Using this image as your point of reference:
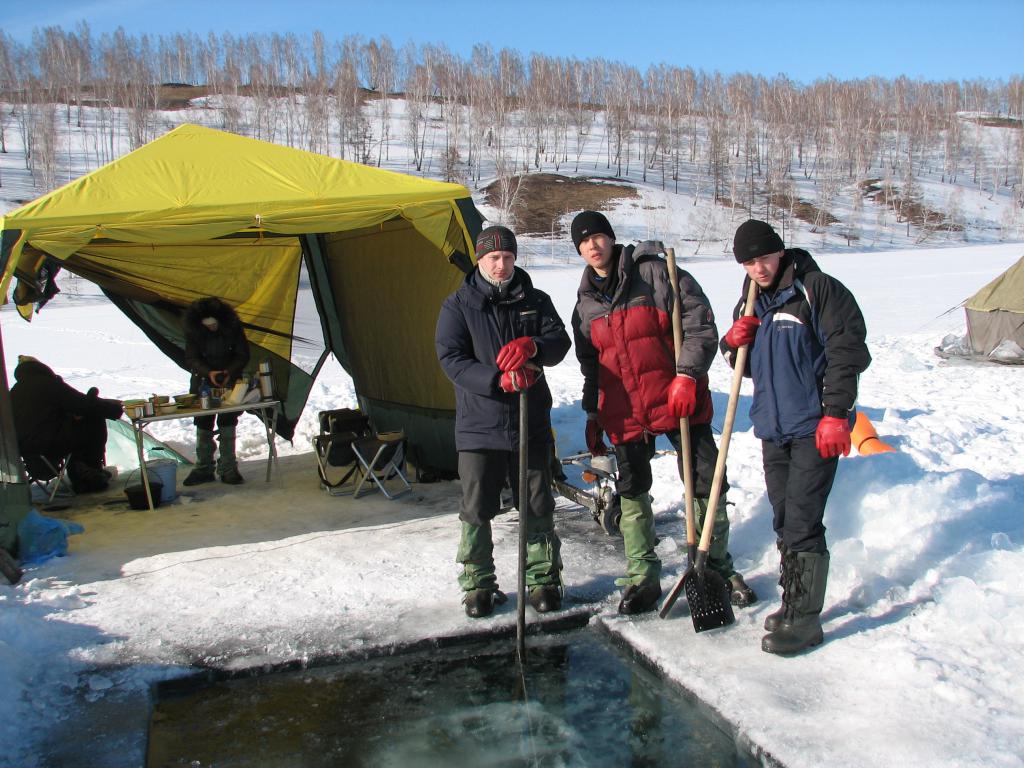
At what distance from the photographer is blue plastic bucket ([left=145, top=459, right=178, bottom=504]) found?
599 centimetres

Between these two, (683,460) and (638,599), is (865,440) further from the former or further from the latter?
(638,599)

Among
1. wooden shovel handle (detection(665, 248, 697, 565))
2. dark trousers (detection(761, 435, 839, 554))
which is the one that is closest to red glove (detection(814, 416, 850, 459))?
dark trousers (detection(761, 435, 839, 554))

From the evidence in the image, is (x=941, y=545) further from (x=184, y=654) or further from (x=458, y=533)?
(x=184, y=654)

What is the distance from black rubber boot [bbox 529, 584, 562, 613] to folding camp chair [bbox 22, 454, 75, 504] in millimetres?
4066

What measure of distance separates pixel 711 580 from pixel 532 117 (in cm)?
6571

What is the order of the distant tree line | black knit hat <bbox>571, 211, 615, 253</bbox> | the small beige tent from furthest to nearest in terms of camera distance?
the distant tree line → the small beige tent → black knit hat <bbox>571, 211, 615, 253</bbox>

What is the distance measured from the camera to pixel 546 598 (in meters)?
3.80

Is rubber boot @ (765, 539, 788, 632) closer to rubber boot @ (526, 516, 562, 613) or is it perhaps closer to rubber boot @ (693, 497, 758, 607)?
rubber boot @ (693, 497, 758, 607)

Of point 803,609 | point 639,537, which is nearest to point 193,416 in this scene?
point 639,537

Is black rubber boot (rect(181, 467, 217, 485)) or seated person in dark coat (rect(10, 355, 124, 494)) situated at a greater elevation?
seated person in dark coat (rect(10, 355, 124, 494))

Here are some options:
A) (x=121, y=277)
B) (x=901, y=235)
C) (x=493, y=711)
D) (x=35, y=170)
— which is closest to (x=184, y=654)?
(x=493, y=711)

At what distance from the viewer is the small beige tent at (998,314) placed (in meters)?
10.5

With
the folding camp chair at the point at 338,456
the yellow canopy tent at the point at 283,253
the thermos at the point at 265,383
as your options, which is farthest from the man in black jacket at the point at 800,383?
the thermos at the point at 265,383

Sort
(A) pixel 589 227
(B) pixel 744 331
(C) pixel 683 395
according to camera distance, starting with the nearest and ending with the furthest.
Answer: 1. (B) pixel 744 331
2. (C) pixel 683 395
3. (A) pixel 589 227
